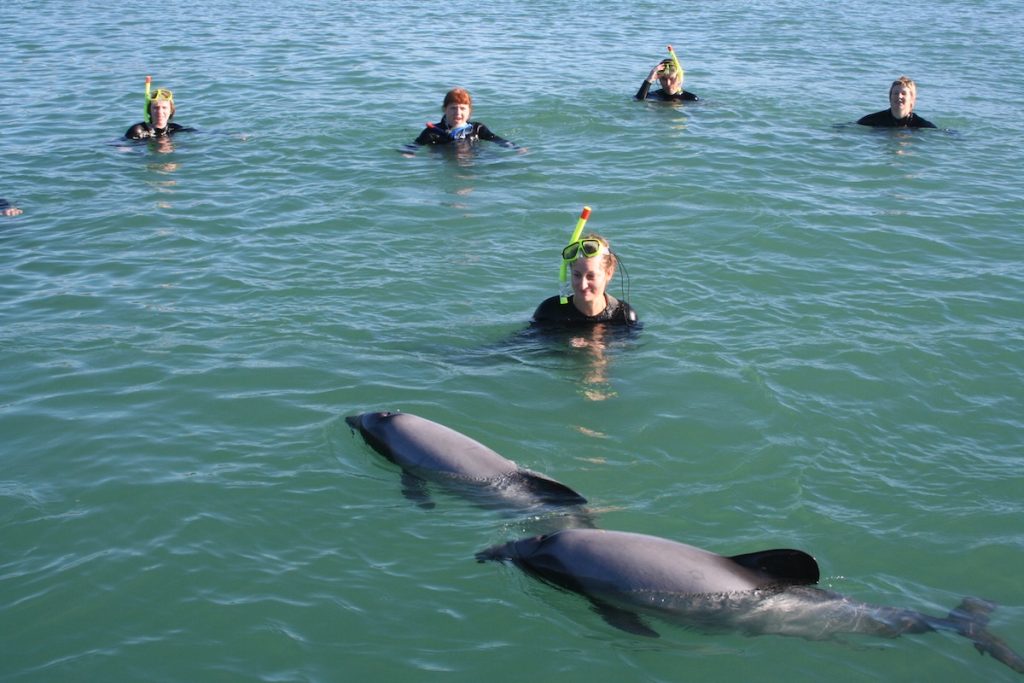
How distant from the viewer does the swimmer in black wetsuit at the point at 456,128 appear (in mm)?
14656

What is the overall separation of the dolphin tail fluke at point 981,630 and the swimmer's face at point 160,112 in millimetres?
12414

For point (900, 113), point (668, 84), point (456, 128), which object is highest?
point (668, 84)

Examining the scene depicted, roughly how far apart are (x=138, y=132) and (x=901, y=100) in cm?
1060

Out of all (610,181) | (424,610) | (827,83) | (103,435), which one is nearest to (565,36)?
(827,83)

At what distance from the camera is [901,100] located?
15.3m

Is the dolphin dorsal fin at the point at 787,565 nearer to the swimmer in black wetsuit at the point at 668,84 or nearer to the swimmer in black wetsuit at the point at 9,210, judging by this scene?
the swimmer in black wetsuit at the point at 9,210

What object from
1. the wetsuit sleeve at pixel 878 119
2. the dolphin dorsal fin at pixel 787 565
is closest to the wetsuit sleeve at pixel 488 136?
the wetsuit sleeve at pixel 878 119

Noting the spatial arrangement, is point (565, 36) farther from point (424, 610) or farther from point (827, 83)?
point (424, 610)

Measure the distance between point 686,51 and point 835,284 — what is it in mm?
11952

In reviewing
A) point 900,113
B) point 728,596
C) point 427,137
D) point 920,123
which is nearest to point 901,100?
point 900,113

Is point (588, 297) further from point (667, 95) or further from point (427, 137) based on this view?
point (667, 95)

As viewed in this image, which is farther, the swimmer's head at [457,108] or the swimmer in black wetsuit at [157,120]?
the swimmer in black wetsuit at [157,120]

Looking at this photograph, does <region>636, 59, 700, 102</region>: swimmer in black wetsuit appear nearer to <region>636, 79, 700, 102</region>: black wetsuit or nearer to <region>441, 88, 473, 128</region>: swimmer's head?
<region>636, 79, 700, 102</region>: black wetsuit

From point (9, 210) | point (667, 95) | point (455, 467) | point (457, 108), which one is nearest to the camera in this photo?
point (455, 467)
